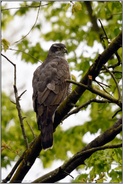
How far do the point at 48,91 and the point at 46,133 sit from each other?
967 mm

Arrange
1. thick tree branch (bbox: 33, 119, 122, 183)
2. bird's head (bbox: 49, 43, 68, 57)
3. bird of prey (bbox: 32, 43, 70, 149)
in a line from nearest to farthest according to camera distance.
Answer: thick tree branch (bbox: 33, 119, 122, 183) → bird of prey (bbox: 32, 43, 70, 149) → bird's head (bbox: 49, 43, 68, 57)

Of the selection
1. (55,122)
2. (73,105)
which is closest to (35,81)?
(55,122)

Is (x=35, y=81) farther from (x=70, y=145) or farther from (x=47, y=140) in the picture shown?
(x=70, y=145)

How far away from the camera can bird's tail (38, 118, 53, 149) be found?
21.3 ft

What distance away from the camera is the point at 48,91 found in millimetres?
7727

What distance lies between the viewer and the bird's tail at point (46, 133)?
6.50 metres

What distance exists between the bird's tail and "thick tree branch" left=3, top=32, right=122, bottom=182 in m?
0.08

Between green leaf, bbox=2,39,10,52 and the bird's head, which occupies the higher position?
the bird's head

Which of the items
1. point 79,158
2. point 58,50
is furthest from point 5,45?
point 58,50

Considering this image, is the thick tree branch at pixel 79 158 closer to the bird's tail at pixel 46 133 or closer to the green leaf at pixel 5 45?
the bird's tail at pixel 46 133

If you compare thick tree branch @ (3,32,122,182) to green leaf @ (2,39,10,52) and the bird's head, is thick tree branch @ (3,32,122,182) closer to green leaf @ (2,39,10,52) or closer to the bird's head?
green leaf @ (2,39,10,52)

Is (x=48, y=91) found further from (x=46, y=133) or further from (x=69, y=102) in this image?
(x=69, y=102)

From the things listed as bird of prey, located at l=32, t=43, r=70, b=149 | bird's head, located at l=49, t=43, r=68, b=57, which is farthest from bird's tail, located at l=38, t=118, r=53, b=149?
bird's head, located at l=49, t=43, r=68, b=57

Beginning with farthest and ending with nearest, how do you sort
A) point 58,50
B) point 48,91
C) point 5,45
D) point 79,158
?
point 58,50 < point 48,91 < point 5,45 < point 79,158
